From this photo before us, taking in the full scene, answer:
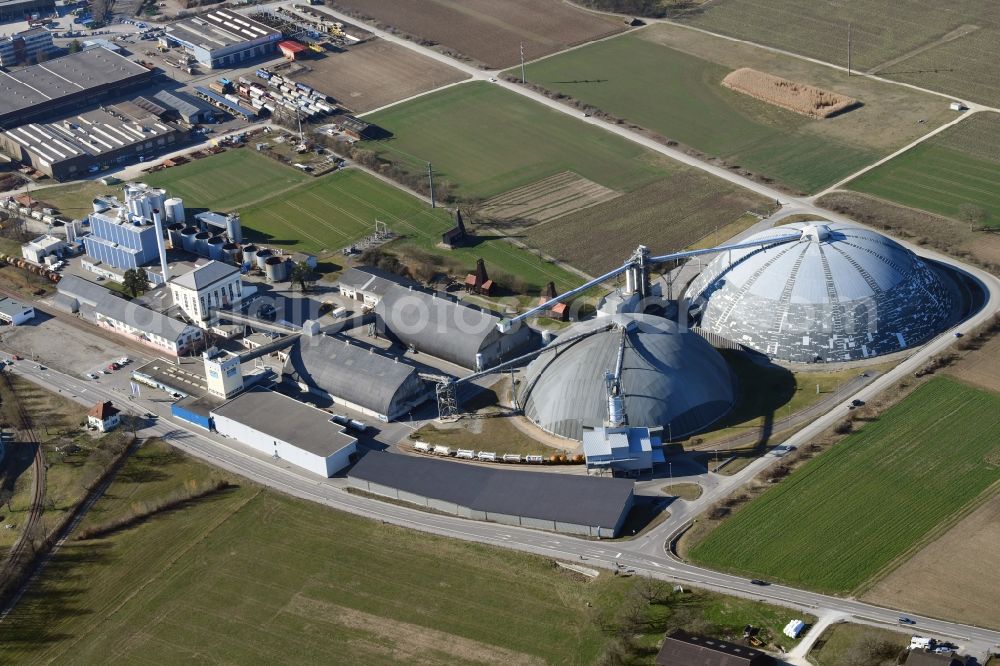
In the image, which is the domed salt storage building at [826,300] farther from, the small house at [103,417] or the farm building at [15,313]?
the farm building at [15,313]

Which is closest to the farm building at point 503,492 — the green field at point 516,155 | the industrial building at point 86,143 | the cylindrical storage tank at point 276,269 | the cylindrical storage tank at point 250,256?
the cylindrical storage tank at point 276,269

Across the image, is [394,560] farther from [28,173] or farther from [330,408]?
[28,173]

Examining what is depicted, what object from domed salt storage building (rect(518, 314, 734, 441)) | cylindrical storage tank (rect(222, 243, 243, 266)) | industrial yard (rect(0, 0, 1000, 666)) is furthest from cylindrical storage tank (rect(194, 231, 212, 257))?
domed salt storage building (rect(518, 314, 734, 441))

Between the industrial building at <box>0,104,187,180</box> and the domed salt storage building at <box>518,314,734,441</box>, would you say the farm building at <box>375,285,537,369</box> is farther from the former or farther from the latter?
the industrial building at <box>0,104,187,180</box>

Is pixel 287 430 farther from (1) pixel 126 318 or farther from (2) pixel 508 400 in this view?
(1) pixel 126 318

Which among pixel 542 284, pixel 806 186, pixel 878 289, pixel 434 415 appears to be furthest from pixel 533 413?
pixel 806 186
